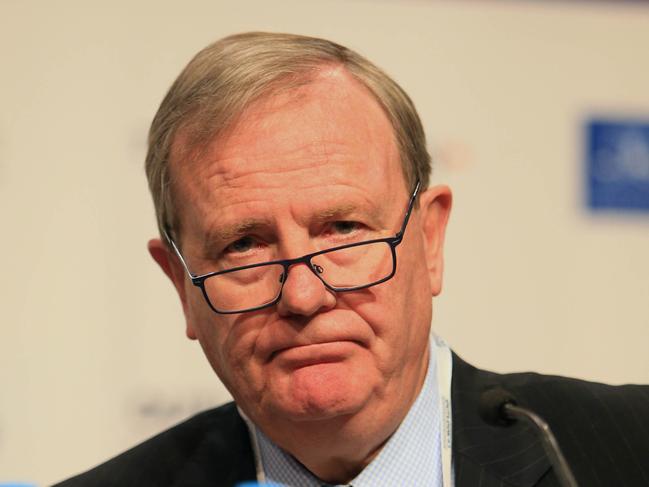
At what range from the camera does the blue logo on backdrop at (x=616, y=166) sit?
3938 millimetres

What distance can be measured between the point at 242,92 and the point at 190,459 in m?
0.98

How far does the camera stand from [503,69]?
3930 millimetres

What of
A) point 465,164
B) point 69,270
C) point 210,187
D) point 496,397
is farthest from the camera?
point 465,164

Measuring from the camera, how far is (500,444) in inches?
95.8

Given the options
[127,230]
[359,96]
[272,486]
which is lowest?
[272,486]

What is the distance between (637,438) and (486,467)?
0.41m

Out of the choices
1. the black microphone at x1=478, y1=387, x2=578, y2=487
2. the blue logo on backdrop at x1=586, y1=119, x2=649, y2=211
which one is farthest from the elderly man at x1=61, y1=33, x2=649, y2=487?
the blue logo on backdrop at x1=586, y1=119, x2=649, y2=211

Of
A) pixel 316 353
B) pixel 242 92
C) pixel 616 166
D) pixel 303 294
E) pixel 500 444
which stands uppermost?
pixel 242 92

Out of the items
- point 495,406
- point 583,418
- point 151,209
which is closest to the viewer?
point 495,406

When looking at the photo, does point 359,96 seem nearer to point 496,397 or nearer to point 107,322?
point 496,397

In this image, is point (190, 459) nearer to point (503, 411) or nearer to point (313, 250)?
point (313, 250)

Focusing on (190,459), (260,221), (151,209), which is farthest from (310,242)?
(151,209)

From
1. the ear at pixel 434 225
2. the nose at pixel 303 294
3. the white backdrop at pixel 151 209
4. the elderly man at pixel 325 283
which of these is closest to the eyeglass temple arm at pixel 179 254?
the elderly man at pixel 325 283

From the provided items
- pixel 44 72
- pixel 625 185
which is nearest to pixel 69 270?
pixel 44 72
